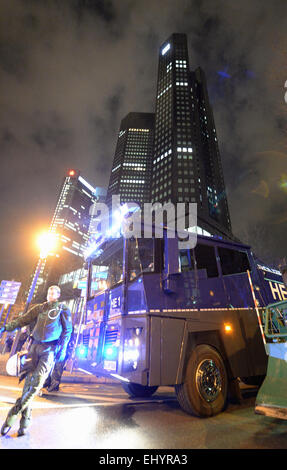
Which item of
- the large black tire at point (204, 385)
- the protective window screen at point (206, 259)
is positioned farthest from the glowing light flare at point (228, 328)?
the protective window screen at point (206, 259)

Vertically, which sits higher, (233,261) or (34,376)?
(233,261)

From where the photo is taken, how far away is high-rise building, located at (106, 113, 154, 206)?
119 meters

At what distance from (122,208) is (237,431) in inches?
181

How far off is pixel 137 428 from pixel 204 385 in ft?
4.63

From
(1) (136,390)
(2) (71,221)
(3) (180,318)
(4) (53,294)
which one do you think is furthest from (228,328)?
(2) (71,221)

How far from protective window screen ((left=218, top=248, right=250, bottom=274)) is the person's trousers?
13.3ft

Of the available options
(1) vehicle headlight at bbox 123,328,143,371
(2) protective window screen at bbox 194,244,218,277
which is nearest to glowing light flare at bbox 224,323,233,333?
(2) protective window screen at bbox 194,244,218,277

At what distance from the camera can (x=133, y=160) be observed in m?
127

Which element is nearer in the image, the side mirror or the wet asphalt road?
the wet asphalt road

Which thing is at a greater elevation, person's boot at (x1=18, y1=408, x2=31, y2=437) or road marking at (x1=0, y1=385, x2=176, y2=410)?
person's boot at (x1=18, y1=408, x2=31, y2=437)

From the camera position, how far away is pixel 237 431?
315 centimetres

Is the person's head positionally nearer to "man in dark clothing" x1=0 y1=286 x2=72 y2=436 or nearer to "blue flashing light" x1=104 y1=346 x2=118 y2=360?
"man in dark clothing" x1=0 y1=286 x2=72 y2=436

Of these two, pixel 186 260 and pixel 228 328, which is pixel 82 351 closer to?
pixel 186 260
